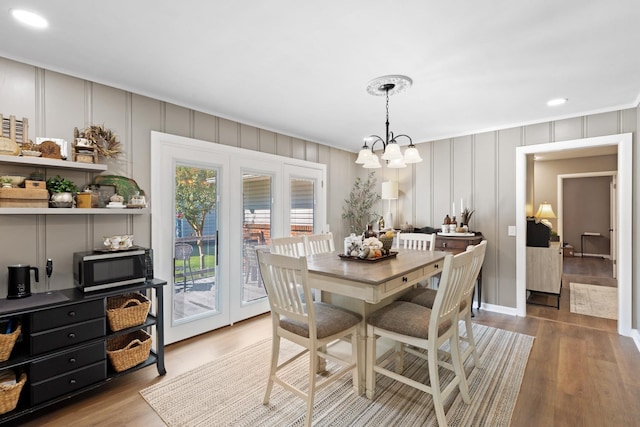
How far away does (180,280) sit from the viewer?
3141mm

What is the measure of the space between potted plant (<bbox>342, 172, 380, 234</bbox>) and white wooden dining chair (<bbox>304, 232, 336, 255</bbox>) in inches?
67.5

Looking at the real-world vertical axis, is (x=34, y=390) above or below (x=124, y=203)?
below

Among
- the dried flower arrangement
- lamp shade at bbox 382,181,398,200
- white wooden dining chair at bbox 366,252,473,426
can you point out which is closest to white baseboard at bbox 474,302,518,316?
lamp shade at bbox 382,181,398,200

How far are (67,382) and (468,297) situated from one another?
2.85 metres

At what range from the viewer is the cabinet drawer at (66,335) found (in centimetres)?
190

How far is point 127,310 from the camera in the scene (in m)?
2.31

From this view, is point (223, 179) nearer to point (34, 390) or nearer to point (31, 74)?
point (31, 74)

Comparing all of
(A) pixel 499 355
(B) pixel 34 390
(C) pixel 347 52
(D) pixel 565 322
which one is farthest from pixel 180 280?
(D) pixel 565 322

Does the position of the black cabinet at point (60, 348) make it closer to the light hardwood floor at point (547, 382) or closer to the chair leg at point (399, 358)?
the light hardwood floor at point (547, 382)

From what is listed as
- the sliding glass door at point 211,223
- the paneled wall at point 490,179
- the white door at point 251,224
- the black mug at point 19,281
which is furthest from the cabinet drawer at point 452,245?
→ the black mug at point 19,281

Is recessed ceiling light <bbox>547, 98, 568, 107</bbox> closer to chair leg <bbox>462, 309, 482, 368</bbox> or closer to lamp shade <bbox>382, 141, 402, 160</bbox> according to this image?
lamp shade <bbox>382, 141, 402, 160</bbox>

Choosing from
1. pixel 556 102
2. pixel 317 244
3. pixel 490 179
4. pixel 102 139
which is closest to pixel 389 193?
pixel 490 179

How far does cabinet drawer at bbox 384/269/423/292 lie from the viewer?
6.31 ft

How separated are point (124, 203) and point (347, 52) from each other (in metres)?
2.17
